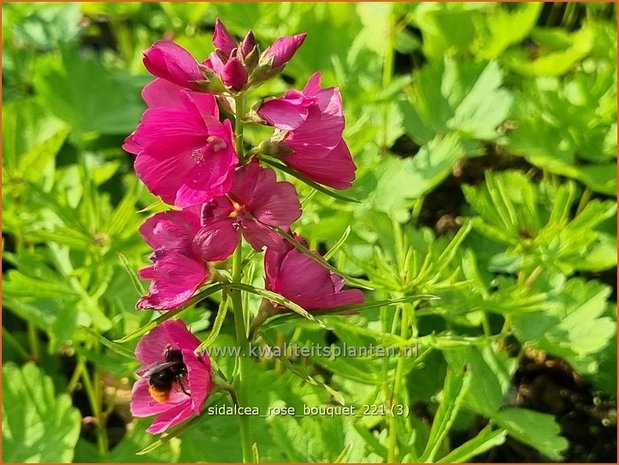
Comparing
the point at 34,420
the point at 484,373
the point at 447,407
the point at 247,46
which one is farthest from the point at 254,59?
the point at 34,420

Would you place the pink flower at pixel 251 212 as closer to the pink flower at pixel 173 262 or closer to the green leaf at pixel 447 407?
the pink flower at pixel 173 262

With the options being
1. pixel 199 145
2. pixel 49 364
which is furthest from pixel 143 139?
pixel 49 364

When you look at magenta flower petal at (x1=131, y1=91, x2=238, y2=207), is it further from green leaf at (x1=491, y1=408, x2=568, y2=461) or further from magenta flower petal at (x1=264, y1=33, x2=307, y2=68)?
green leaf at (x1=491, y1=408, x2=568, y2=461)

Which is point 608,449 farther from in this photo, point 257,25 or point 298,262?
point 257,25

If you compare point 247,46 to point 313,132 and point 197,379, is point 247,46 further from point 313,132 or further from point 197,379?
point 197,379

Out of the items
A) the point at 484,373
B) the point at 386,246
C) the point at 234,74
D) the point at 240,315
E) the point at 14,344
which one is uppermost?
the point at 234,74

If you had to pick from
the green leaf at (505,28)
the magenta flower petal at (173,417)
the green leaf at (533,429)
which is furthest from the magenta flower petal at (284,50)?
the green leaf at (505,28)
